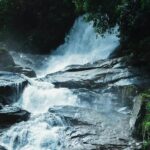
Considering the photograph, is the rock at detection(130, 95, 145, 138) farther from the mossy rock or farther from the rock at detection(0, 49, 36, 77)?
the rock at detection(0, 49, 36, 77)

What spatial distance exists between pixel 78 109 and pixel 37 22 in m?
14.5

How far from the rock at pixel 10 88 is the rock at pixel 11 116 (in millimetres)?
2237

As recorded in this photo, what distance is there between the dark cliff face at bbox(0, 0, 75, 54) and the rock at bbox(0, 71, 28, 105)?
995 cm

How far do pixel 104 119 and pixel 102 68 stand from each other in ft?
15.6

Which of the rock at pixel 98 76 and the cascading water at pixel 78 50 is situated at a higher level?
the cascading water at pixel 78 50

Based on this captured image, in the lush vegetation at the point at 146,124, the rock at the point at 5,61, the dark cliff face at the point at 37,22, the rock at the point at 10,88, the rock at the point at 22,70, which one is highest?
the dark cliff face at the point at 37,22

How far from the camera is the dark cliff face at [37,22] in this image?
90.5ft

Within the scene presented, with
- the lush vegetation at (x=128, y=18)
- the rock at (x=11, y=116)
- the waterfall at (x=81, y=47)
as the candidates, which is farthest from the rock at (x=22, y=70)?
the rock at (x=11, y=116)

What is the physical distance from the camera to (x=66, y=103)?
1650cm

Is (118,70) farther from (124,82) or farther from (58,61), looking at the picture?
(58,61)

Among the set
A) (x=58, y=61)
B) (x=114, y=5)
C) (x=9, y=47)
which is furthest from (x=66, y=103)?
(x=9, y=47)

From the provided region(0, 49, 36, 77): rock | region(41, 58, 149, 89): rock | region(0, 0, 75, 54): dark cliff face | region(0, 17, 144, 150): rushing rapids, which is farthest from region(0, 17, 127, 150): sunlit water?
region(0, 49, 36, 77): rock

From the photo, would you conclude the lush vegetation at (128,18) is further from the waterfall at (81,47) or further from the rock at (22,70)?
the waterfall at (81,47)

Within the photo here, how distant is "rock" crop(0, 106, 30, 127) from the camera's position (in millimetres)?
14062
